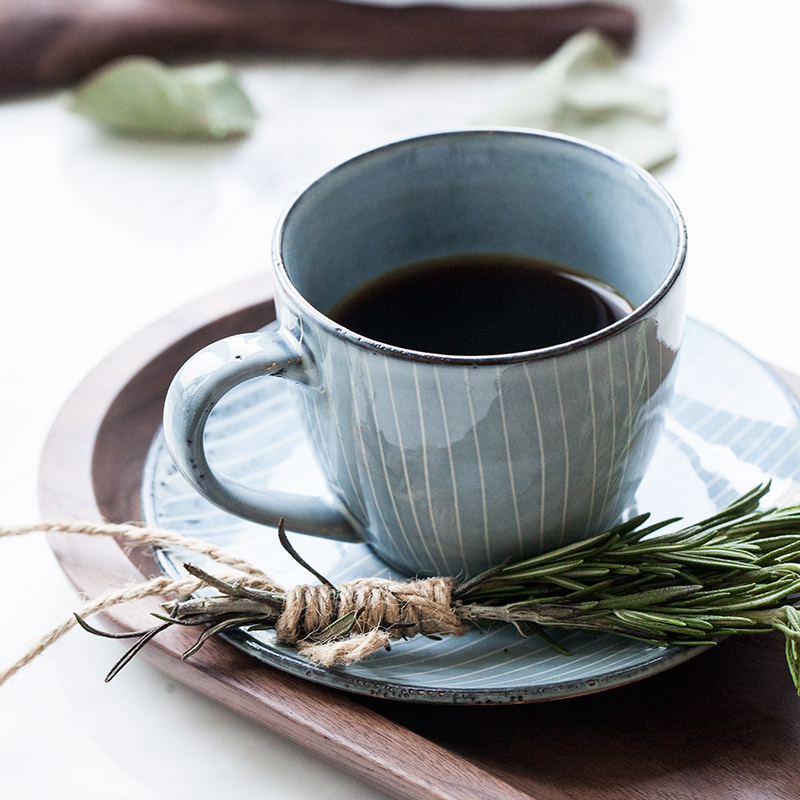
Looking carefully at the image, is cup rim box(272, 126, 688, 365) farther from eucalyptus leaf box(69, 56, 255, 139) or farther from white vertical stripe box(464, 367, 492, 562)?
eucalyptus leaf box(69, 56, 255, 139)

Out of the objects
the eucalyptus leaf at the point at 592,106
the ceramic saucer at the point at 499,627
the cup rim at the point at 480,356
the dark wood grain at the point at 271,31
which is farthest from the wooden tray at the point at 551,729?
the dark wood grain at the point at 271,31

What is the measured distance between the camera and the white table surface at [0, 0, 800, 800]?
0.62 m

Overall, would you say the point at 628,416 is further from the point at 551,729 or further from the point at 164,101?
the point at 164,101

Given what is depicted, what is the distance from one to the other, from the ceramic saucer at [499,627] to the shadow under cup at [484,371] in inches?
2.0

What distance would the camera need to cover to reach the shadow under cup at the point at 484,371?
53 centimetres

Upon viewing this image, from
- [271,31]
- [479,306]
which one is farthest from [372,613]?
[271,31]

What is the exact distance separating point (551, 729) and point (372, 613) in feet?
0.38

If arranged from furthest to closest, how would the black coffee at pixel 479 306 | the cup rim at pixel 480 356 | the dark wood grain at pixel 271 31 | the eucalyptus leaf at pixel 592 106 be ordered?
1. the dark wood grain at pixel 271 31
2. the eucalyptus leaf at pixel 592 106
3. the black coffee at pixel 479 306
4. the cup rim at pixel 480 356

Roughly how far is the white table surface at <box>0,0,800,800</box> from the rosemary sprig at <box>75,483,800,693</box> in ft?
0.28

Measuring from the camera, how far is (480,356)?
560 mm

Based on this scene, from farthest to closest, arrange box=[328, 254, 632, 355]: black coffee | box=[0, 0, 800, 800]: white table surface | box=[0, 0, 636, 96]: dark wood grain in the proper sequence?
1. box=[0, 0, 636, 96]: dark wood grain
2. box=[328, 254, 632, 355]: black coffee
3. box=[0, 0, 800, 800]: white table surface

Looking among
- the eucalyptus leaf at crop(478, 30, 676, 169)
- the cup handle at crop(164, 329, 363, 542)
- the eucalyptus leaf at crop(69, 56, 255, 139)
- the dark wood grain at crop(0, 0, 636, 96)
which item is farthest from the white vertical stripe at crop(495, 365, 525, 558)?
the dark wood grain at crop(0, 0, 636, 96)

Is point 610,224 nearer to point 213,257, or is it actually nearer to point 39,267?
point 213,257

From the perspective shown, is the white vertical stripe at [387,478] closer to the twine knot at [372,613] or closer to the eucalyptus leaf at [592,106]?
the twine knot at [372,613]
